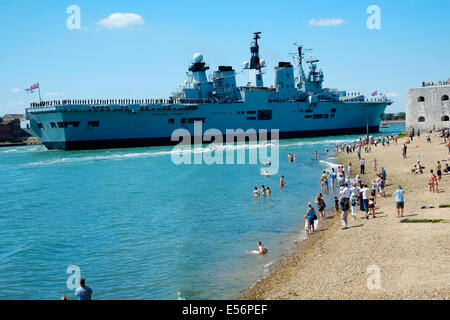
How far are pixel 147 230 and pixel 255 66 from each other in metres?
74.7

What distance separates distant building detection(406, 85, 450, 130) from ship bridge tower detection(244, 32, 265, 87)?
3731 centimetres

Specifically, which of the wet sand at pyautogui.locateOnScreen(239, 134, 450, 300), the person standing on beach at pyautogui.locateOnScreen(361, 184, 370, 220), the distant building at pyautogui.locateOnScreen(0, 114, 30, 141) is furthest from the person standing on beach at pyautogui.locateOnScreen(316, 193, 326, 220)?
the distant building at pyautogui.locateOnScreen(0, 114, 30, 141)

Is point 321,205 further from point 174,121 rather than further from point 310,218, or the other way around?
point 174,121

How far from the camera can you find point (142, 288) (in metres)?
15.3

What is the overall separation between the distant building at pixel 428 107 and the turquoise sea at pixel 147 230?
858 inches

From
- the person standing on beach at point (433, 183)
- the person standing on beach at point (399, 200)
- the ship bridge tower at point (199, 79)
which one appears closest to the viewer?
the person standing on beach at point (399, 200)

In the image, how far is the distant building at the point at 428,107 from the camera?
191 ft

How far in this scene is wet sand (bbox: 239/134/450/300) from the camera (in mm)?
11945

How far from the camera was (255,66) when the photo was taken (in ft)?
309

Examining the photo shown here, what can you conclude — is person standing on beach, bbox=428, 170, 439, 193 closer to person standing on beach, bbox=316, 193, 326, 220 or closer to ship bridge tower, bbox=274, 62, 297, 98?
person standing on beach, bbox=316, 193, 326, 220

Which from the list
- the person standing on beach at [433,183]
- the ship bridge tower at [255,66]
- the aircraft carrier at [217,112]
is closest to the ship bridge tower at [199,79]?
the aircraft carrier at [217,112]

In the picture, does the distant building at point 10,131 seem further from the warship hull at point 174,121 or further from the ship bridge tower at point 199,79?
the ship bridge tower at point 199,79
